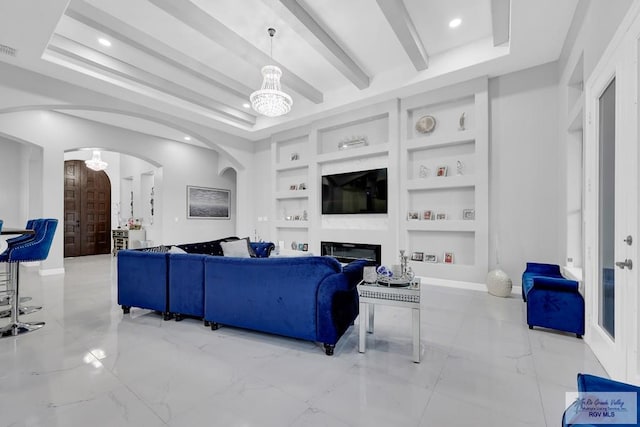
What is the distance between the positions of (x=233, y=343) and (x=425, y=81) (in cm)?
451

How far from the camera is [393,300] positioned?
233cm

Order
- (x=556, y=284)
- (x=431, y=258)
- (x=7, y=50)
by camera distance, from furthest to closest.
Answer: (x=431, y=258) → (x=7, y=50) → (x=556, y=284)

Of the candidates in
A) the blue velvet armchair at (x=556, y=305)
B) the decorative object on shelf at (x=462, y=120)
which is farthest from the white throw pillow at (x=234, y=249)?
the decorative object on shelf at (x=462, y=120)

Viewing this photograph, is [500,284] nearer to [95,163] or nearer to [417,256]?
[417,256]

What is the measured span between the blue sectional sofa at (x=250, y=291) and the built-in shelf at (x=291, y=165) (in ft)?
12.9

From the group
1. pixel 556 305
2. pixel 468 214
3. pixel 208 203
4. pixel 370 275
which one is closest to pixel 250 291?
pixel 370 275

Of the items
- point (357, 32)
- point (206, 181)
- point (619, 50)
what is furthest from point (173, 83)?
point (619, 50)

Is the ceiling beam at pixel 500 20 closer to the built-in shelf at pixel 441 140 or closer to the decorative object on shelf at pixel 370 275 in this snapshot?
the built-in shelf at pixel 441 140

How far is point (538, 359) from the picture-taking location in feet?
7.50

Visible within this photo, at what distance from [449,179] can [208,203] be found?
22.8 ft

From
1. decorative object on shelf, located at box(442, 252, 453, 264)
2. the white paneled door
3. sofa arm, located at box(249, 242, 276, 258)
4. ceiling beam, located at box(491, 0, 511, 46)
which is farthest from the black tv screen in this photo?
the white paneled door

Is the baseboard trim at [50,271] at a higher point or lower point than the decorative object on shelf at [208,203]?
lower

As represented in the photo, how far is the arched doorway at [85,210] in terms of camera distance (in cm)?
842

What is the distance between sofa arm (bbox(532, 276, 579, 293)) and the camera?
2.70 m
